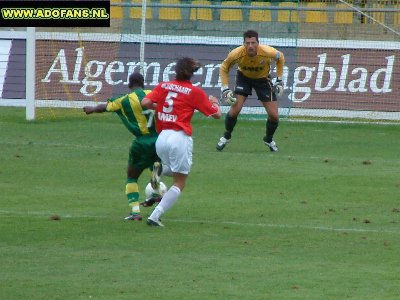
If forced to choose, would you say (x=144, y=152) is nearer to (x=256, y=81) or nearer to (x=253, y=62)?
(x=253, y=62)

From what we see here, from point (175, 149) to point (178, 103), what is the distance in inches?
20.1

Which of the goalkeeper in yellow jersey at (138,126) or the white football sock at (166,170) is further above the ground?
the goalkeeper in yellow jersey at (138,126)

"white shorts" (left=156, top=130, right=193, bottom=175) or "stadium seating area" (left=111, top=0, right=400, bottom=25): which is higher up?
"white shorts" (left=156, top=130, right=193, bottom=175)

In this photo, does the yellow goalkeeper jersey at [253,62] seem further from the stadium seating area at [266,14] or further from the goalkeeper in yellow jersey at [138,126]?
the goalkeeper in yellow jersey at [138,126]

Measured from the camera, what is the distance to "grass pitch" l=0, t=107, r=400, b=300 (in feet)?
30.1

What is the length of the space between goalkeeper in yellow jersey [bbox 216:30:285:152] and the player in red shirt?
6782mm

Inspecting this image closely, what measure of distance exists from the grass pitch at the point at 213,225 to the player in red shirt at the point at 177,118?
0.42 m

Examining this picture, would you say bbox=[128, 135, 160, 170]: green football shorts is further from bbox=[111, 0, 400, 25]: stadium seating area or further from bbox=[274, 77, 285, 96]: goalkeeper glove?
bbox=[111, 0, 400, 25]: stadium seating area

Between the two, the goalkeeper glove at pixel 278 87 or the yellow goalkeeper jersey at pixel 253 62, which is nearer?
the yellow goalkeeper jersey at pixel 253 62

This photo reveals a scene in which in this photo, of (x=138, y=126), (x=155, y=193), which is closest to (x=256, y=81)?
(x=155, y=193)

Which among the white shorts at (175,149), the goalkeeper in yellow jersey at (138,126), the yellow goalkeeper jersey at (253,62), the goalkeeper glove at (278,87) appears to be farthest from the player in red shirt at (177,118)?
the goalkeeper glove at (278,87)

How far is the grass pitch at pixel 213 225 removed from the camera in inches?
362

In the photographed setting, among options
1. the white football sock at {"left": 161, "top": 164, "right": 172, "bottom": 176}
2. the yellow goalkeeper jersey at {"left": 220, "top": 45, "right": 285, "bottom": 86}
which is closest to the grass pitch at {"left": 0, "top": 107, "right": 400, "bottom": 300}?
the white football sock at {"left": 161, "top": 164, "right": 172, "bottom": 176}

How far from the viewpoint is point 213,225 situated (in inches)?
477
